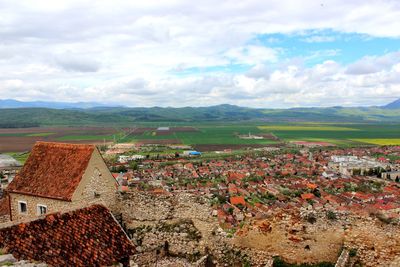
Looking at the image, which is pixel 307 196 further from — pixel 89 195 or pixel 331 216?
pixel 89 195

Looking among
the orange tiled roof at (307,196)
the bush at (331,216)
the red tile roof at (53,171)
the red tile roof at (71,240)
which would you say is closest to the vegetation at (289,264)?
the bush at (331,216)

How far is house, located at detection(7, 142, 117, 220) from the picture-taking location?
40.5 feet

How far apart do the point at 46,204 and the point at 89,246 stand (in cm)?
410

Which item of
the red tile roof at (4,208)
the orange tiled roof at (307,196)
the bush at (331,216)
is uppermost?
the bush at (331,216)

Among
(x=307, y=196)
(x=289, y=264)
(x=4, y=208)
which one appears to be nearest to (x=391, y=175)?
(x=307, y=196)

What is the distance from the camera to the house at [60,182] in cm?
1234

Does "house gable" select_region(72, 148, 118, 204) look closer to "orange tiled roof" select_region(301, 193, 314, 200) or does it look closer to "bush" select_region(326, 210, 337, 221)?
"bush" select_region(326, 210, 337, 221)

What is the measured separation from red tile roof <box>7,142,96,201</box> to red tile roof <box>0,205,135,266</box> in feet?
7.03

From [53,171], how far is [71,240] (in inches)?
183

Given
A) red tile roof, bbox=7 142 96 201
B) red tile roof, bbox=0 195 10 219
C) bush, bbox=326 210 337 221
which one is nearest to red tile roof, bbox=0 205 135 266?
red tile roof, bbox=7 142 96 201

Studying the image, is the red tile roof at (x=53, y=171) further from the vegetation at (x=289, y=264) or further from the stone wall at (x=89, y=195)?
the vegetation at (x=289, y=264)

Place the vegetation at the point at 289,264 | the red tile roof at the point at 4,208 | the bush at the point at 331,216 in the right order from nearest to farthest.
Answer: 1. the vegetation at the point at 289,264
2. the bush at the point at 331,216
3. the red tile roof at the point at 4,208

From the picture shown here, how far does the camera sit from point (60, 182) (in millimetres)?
12648

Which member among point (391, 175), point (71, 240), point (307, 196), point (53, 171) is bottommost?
point (391, 175)
